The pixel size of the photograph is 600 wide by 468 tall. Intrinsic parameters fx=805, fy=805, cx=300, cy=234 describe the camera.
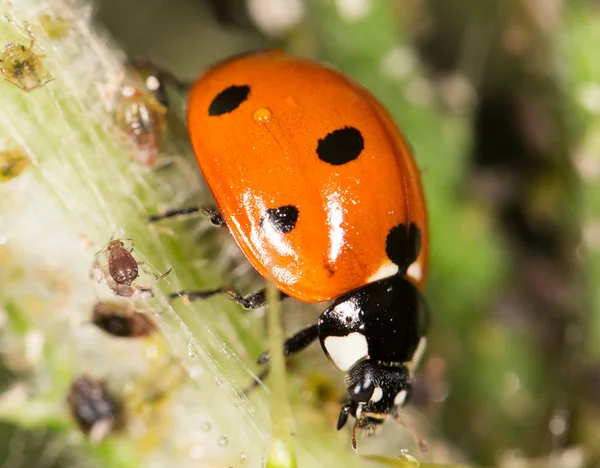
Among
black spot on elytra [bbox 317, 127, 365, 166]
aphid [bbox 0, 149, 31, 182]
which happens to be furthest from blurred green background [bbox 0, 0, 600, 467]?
aphid [bbox 0, 149, 31, 182]

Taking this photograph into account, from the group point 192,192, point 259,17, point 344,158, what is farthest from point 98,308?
point 259,17

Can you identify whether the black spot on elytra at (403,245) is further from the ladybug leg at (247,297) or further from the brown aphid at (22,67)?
the brown aphid at (22,67)

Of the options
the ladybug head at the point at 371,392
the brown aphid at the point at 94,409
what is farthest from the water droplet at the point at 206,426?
the ladybug head at the point at 371,392

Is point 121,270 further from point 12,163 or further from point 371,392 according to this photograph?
point 371,392

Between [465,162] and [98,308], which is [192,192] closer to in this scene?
[98,308]

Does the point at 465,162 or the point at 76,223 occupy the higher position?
the point at 76,223

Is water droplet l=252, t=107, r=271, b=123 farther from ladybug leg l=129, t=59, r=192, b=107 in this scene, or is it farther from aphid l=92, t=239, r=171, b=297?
aphid l=92, t=239, r=171, b=297

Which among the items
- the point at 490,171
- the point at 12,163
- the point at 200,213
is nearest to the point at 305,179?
the point at 200,213
